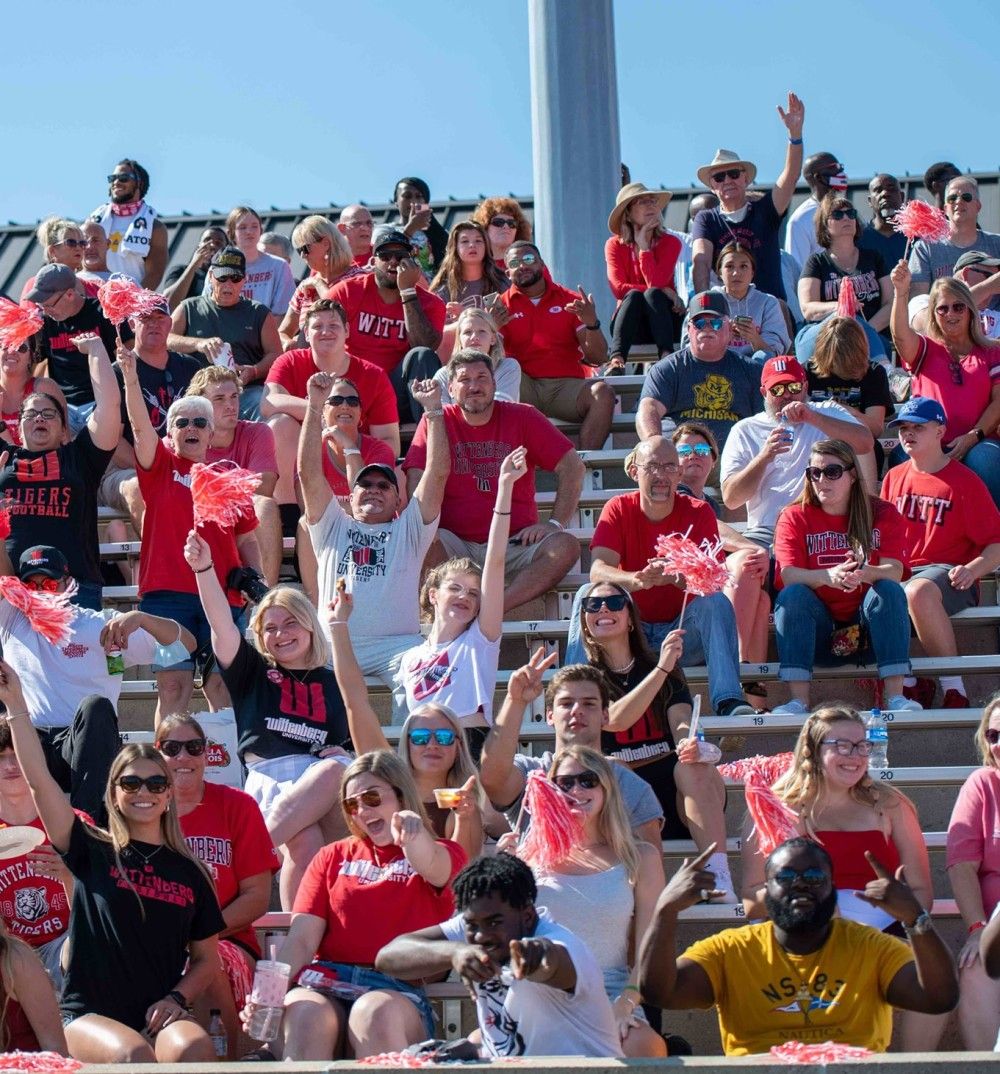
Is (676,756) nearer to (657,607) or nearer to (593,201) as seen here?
(657,607)

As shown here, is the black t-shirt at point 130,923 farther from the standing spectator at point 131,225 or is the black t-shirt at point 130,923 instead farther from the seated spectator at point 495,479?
the standing spectator at point 131,225

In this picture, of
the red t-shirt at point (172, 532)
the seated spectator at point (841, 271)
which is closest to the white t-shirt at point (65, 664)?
the red t-shirt at point (172, 532)

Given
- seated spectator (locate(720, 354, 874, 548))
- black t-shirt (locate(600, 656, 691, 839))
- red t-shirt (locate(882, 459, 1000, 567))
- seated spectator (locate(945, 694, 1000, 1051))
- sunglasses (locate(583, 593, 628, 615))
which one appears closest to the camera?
seated spectator (locate(945, 694, 1000, 1051))

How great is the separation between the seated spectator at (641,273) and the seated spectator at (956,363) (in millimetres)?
1724

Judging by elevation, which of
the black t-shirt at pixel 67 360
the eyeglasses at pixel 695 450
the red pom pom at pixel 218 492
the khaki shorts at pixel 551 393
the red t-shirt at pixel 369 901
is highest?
the black t-shirt at pixel 67 360

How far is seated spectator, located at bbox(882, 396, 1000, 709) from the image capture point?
680cm

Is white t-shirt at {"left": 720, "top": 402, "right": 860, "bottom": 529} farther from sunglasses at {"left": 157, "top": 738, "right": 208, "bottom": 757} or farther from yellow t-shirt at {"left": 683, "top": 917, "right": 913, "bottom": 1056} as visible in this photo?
yellow t-shirt at {"left": 683, "top": 917, "right": 913, "bottom": 1056}

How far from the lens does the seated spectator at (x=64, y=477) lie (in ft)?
24.0

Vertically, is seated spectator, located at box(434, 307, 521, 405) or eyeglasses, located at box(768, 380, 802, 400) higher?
seated spectator, located at box(434, 307, 521, 405)

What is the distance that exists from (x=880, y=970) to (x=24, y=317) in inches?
206

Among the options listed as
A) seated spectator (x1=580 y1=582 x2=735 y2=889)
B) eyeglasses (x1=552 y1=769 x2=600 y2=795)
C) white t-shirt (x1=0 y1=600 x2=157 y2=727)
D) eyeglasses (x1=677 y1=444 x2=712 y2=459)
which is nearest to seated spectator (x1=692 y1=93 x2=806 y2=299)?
eyeglasses (x1=677 y1=444 x2=712 y2=459)

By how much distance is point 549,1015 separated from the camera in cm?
428

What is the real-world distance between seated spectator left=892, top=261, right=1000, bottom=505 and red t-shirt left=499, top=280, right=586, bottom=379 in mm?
1608

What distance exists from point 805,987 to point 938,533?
3105 millimetres
